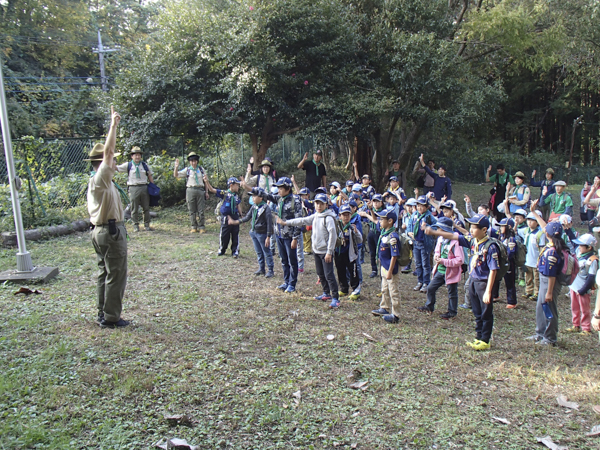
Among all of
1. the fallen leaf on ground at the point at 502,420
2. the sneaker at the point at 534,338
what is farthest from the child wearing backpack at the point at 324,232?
the fallen leaf on ground at the point at 502,420

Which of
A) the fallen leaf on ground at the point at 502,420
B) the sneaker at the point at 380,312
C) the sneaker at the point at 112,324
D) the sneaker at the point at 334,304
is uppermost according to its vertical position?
the sneaker at the point at 112,324

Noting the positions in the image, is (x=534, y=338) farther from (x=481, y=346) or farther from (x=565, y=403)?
(x=565, y=403)

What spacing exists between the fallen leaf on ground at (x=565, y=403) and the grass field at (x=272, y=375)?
0.07 metres

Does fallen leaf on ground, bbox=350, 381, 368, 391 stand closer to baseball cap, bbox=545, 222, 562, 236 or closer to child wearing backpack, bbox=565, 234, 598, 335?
baseball cap, bbox=545, 222, 562, 236

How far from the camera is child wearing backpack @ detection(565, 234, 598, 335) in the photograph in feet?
19.5

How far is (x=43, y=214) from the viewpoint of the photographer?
1115 centimetres

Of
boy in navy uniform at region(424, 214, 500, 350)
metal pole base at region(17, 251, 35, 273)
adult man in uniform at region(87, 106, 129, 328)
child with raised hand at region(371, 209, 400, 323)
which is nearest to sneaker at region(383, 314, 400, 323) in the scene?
child with raised hand at region(371, 209, 400, 323)

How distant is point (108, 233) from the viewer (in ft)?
17.6

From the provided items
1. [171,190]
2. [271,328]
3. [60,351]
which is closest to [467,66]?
[171,190]

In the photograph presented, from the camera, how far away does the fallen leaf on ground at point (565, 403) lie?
4.39 meters

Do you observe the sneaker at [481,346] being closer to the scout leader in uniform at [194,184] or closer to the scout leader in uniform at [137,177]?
the scout leader in uniform at [194,184]

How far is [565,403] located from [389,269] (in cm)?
263

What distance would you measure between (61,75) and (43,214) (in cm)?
1913

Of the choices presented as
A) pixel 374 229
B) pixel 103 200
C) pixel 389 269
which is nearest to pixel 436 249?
pixel 389 269
